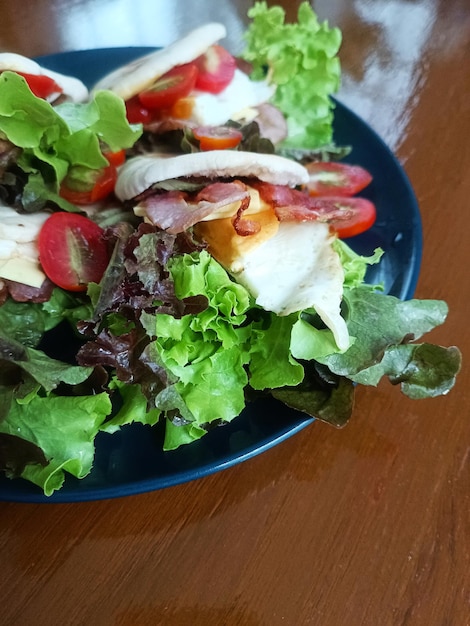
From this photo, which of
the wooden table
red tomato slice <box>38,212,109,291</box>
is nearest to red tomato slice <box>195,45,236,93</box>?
red tomato slice <box>38,212,109,291</box>

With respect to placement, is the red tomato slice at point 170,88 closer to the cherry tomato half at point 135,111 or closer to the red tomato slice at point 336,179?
the cherry tomato half at point 135,111

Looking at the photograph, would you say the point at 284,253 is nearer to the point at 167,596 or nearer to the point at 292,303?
the point at 292,303

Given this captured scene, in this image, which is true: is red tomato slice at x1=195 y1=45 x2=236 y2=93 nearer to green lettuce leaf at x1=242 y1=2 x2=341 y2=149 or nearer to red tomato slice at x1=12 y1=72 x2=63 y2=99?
green lettuce leaf at x1=242 y1=2 x2=341 y2=149

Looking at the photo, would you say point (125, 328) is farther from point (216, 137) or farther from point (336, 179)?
point (336, 179)

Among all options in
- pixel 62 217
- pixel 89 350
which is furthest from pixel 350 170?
pixel 89 350

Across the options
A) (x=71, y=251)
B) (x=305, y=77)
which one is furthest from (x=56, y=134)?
(x=305, y=77)

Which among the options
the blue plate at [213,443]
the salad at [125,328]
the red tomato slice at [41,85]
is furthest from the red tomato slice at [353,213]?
the red tomato slice at [41,85]
